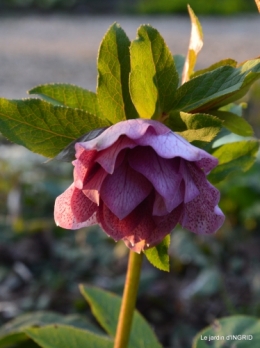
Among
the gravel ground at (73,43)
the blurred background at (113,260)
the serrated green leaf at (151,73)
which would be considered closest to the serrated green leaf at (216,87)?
the serrated green leaf at (151,73)

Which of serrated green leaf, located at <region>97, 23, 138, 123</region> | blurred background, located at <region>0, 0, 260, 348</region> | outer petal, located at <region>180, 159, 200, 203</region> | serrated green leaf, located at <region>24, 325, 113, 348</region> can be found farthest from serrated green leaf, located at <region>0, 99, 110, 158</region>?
blurred background, located at <region>0, 0, 260, 348</region>

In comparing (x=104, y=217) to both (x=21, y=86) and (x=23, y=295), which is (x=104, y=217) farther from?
(x=21, y=86)

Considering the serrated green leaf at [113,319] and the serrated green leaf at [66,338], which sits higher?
the serrated green leaf at [66,338]

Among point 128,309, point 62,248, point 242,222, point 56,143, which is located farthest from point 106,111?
point 242,222

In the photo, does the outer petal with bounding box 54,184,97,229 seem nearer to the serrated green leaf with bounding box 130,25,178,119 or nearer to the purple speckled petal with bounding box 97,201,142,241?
the purple speckled petal with bounding box 97,201,142,241

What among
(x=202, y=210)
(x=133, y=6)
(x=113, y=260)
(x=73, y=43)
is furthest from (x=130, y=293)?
(x=133, y=6)

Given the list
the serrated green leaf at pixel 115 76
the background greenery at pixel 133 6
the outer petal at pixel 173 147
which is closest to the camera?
the outer petal at pixel 173 147

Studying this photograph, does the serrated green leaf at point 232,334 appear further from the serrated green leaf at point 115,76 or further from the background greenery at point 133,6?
the background greenery at point 133,6
